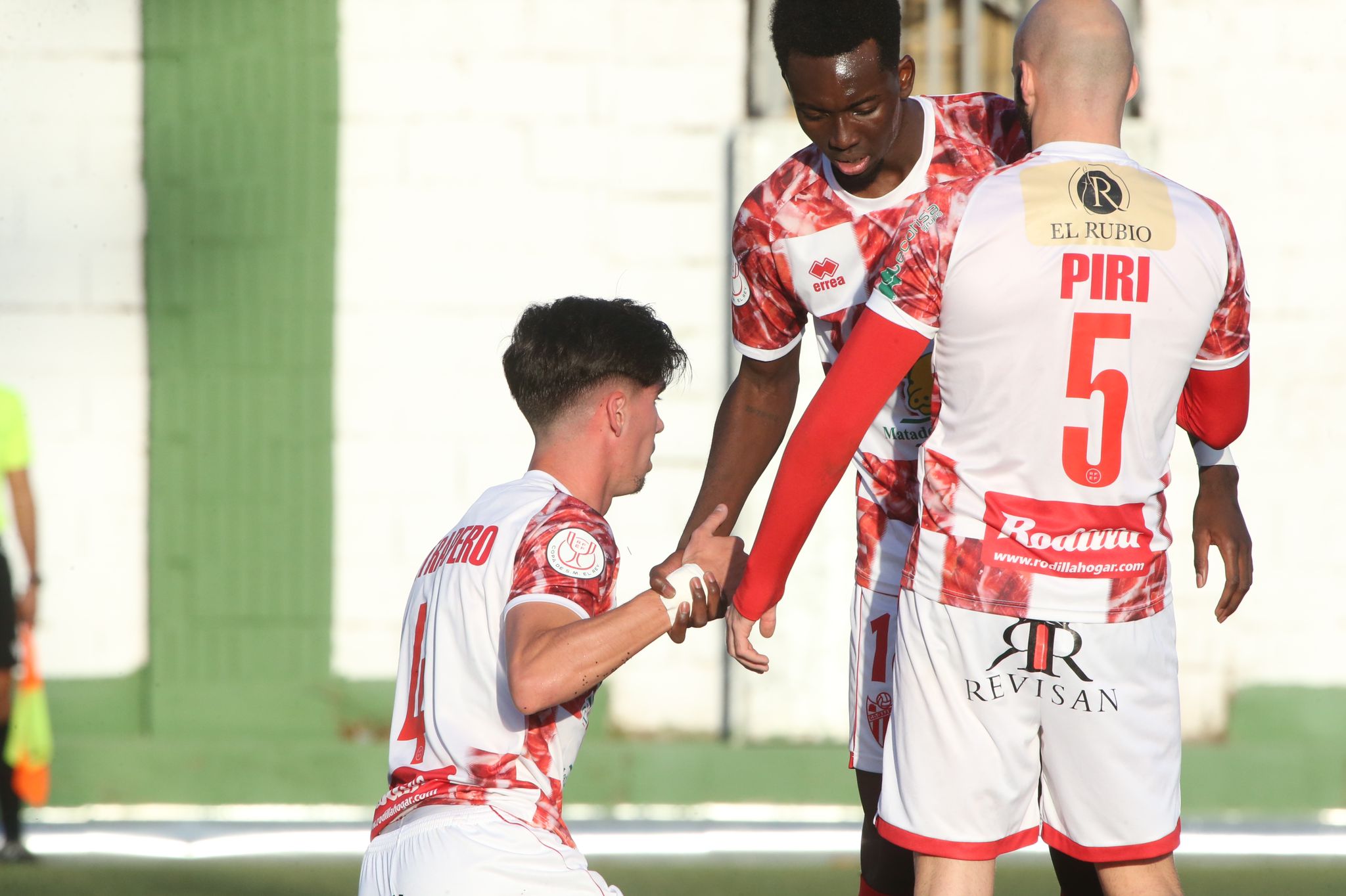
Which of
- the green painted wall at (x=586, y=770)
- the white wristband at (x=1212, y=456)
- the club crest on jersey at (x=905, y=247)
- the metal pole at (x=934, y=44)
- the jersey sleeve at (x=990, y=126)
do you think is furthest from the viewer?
the metal pole at (x=934, y=44)

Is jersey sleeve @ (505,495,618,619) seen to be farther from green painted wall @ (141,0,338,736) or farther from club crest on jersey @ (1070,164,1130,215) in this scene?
green painted wall @ (141,0,338,736)

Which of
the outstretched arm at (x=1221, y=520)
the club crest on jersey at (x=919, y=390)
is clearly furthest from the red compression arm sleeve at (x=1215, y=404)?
the club crest on jersey at (x=919, y=390)

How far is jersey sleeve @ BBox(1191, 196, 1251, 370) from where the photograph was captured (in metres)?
2.38

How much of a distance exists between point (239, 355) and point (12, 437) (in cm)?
99

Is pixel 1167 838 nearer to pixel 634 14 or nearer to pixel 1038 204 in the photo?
pixel 1038 204

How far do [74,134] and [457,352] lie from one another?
1.92 metres

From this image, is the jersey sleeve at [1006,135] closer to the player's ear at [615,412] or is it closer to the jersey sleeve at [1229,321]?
the jersey sleeve at [1229,321]

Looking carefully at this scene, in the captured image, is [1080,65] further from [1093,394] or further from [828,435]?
[828,435]

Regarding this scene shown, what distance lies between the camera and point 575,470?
8.61 ft

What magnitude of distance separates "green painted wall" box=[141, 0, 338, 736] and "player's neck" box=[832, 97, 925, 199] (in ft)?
12.1

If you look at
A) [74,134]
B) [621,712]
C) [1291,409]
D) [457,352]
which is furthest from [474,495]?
[1291,409]

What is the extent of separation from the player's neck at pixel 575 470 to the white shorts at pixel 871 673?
2.36 ft

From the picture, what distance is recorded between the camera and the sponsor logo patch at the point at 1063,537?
92.7 inches

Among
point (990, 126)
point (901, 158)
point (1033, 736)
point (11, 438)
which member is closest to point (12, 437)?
point (11, 438)
